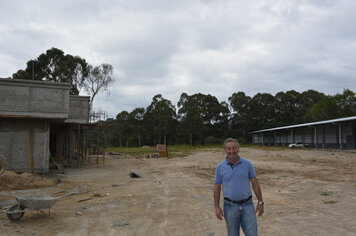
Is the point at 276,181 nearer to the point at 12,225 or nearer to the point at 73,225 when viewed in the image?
the point at 73,225

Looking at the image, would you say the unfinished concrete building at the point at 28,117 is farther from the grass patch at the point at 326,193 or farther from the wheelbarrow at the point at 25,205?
the grass patch at the point at 326,193

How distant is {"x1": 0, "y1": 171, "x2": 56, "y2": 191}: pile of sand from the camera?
33.5 feet

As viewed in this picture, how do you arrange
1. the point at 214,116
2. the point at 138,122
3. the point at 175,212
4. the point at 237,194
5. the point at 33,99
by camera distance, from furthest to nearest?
Answer: the point at 214,116
the point at 138,122
the point at 33,99
the point at 175,212
the point at 237,194

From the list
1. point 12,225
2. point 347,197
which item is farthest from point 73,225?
point 347,197

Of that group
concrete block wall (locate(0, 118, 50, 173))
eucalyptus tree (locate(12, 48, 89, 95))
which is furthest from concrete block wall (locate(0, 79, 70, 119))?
eucalyptus tree (locate(12, 48, 89, 95))

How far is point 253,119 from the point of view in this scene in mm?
73812

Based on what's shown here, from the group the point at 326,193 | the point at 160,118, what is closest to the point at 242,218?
the point at 326,193

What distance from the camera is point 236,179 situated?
3400 mm

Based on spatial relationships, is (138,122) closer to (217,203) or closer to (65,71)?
(65,71)

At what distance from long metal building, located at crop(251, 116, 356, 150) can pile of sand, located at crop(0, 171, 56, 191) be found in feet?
107

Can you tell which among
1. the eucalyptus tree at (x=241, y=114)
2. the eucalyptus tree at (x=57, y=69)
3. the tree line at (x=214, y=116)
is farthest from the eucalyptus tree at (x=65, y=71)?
the eucalyptus tree at (x=241, y=114)

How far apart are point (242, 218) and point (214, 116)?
7217 cm

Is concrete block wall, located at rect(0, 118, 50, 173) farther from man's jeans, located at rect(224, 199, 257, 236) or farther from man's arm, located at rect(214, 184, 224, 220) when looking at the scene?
man's jeans, located at rect(224, 199, 257, 236)

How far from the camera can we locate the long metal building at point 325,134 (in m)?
33.7
